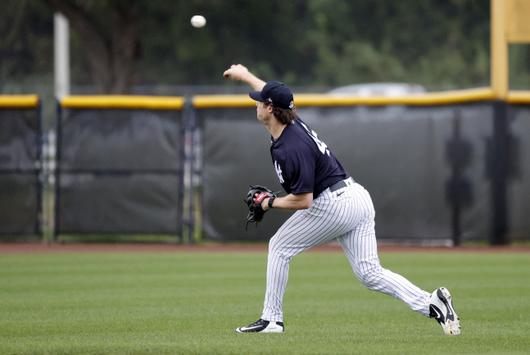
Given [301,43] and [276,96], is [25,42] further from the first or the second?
[276,96]

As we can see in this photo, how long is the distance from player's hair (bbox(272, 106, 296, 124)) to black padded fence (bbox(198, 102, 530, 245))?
876cm

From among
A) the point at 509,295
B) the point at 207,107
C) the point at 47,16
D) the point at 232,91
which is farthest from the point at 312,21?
the point at 509,295

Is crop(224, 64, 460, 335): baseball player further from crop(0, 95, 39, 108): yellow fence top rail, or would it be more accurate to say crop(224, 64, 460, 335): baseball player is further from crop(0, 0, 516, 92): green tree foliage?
crop(0, 0, 516, 92): green tree foliage

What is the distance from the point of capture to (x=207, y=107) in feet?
56.0

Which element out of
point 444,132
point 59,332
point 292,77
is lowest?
point 59,332

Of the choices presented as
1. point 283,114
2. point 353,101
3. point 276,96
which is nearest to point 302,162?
point 283,114

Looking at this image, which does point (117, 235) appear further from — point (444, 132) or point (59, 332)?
point (59, 332)

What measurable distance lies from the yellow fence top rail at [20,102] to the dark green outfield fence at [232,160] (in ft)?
1.44

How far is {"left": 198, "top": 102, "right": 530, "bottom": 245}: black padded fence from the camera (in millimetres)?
16281

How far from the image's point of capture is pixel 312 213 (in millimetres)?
7867

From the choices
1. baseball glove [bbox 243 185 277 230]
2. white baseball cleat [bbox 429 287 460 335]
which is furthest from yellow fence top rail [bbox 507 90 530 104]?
baseball glove [bbox 243 185 277 230]

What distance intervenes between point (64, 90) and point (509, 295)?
17036 mm

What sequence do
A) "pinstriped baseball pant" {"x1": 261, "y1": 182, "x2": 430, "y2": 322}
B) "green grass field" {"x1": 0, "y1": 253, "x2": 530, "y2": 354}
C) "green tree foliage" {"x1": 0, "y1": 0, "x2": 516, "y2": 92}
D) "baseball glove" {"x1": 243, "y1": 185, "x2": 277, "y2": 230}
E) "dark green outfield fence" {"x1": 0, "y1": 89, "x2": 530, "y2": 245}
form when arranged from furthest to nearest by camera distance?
"green tree foliage" {"x1": 0, "y1": 0, "x2": 516, "y2": 92} < "dark green outfield fence" {"x1": 0, "y1": 89, "x2": 530, "y2": 245} < "baseball glove" {"x1": 243, "y1": 185, "x2": 277, "y2": 230} < "pinstriped baseball pant" {"x1": 261, "y1": 182, "x2": 430, "y2": 322} < "green grass field" {"x1": 0, "y1": 253, "x2": 530, "y2": 354}

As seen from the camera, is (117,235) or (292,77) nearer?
(117,235)
